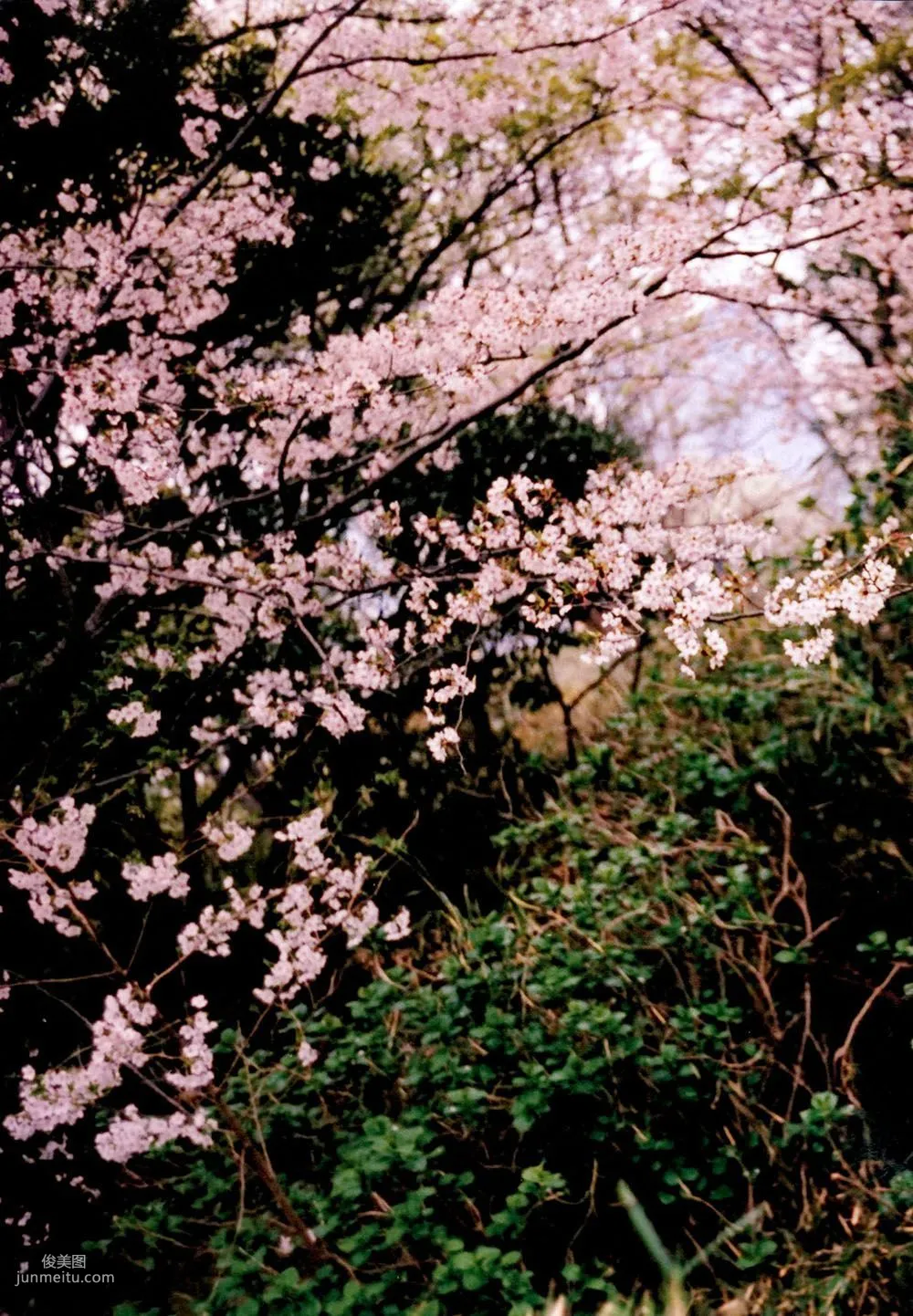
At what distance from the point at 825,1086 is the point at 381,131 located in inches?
223

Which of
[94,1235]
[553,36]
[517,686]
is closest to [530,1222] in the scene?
[94,1235]

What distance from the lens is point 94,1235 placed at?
3176 mm

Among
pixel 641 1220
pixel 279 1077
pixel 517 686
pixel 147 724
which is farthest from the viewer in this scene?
pixel 517 686

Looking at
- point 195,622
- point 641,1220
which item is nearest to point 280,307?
point 195,622

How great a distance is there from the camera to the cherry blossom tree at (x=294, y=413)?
10.4 ft

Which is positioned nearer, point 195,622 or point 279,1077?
point 279,1077

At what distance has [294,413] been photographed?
432 cm

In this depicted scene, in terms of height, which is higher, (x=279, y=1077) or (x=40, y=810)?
(x=40, y=810)

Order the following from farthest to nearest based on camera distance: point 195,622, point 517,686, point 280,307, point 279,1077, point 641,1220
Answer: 1. point 517,686
2. point 280,307
3. point 195,622
4. point 279,1077
5. point 641,1220

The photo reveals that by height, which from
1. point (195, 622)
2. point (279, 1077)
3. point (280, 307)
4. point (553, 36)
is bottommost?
point (279, 1077)

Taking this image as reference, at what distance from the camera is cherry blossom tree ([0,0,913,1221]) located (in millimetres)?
3158

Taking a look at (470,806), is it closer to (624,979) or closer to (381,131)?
(624,979)

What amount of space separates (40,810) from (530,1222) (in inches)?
91.6

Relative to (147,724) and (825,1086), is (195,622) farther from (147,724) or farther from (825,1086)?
(825,1086)
